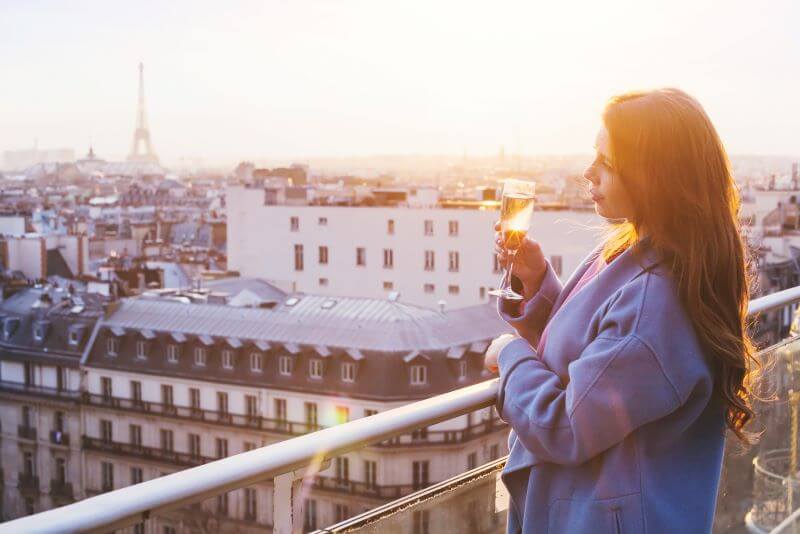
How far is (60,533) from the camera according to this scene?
133 cm

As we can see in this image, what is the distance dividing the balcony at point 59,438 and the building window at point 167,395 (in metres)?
2.74

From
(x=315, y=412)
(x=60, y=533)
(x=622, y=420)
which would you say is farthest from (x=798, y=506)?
(x=315, y=412)

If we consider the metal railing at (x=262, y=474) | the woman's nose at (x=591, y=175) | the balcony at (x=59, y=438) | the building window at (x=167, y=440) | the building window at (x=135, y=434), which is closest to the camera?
the metal railing at (x=262, y=474)

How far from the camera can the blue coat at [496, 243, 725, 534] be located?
1670 mm

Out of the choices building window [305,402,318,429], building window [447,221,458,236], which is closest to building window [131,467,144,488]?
building window [305,402,318,429]

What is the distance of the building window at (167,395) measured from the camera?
77.8 feet

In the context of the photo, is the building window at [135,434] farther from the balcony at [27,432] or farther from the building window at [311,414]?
the building window at [311,414]

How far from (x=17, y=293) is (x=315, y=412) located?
10845mm

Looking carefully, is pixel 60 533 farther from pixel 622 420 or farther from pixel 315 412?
pixel 315 412

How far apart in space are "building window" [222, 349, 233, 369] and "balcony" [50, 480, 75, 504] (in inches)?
186

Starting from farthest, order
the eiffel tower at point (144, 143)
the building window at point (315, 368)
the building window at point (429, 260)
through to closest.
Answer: the eiffel tower at point (144, 143) < the building window at point (429, 260) < the building window at point (315, 368)

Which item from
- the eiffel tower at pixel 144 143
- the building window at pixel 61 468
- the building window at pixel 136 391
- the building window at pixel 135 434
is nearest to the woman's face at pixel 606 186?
Result: the building window at pixel 135 434

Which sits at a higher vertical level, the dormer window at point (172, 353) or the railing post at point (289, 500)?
the railing post at point (289, 500)

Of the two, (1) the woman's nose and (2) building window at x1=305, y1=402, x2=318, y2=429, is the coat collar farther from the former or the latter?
(2) building window at x1=305, y1=402, x2=318, y2=429
